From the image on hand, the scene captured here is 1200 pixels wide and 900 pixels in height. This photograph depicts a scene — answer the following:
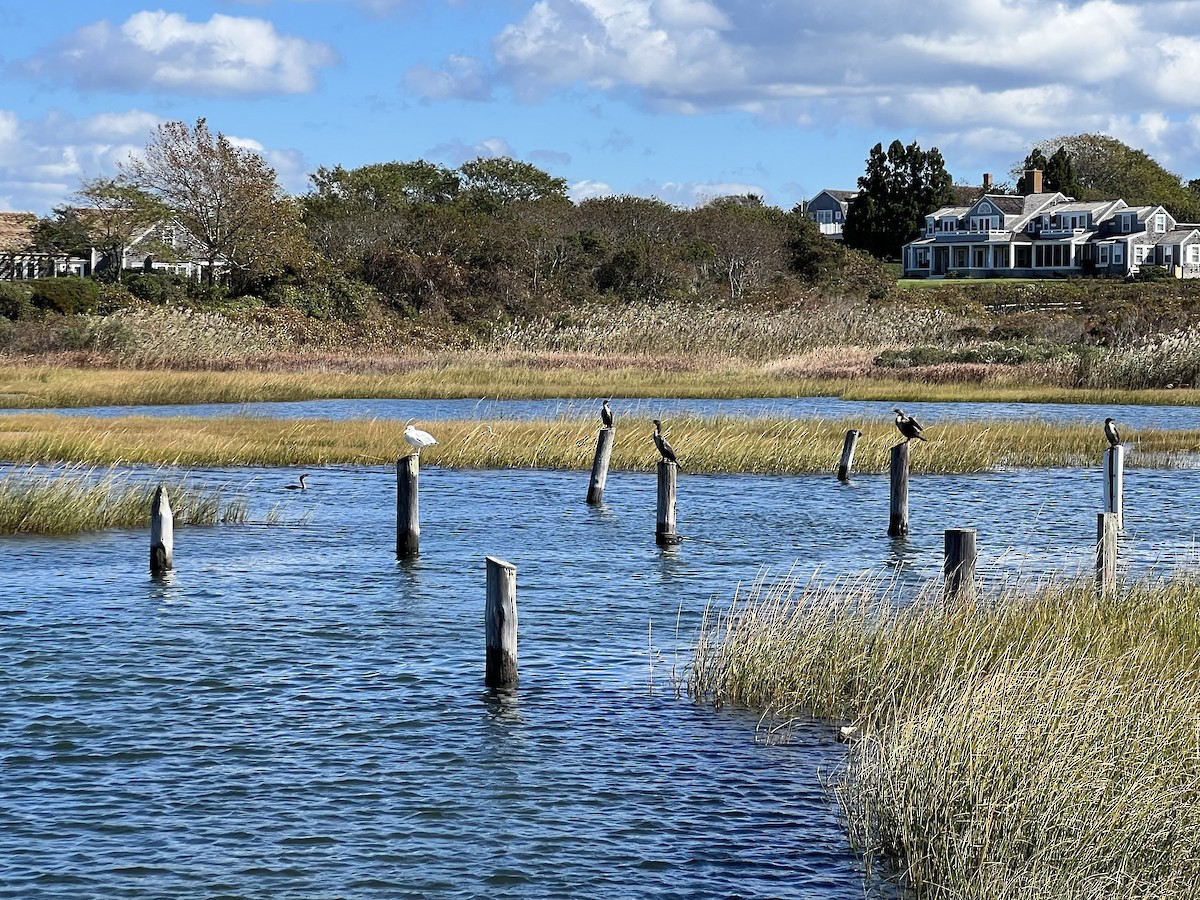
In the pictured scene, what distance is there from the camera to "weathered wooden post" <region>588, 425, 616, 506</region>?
27.2 m

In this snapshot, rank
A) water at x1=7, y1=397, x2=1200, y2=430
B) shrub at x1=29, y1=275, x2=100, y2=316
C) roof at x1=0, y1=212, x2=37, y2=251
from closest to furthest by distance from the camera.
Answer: water at x1=7, y1=397, x2=1200, y2=430
shrub at x1=29, y1=275, x2=100, y2=316
roof at x1=0, y1=212, x2=37, y2=251

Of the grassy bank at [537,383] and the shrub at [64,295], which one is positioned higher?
the shrub at [64,295]

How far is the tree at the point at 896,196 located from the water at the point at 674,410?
98908 mm

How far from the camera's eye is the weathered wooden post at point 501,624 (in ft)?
44.6

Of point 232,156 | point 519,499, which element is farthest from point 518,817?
point 232,156

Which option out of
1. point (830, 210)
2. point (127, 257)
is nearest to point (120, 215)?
point (127, 257)

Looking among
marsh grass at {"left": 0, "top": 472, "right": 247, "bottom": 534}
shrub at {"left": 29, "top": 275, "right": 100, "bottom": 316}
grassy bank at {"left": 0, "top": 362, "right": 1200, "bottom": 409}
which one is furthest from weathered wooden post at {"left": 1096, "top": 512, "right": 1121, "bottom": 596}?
shrub at {"left": 29, "top": 275, "right": 100, "bottom": 316}

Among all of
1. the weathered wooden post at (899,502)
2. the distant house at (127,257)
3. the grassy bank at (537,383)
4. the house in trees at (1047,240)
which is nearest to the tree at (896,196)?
the house in trees at (1047,240)

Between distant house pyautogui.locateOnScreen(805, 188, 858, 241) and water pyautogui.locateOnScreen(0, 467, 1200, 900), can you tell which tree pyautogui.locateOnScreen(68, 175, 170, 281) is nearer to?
water pyautogui.locateOnScreen(0, 467, 1200, 900)

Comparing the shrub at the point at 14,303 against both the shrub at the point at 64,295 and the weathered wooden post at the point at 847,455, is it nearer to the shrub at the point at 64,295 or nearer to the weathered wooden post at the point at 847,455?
the shrub at the point at 64,295

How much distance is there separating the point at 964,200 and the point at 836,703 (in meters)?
161

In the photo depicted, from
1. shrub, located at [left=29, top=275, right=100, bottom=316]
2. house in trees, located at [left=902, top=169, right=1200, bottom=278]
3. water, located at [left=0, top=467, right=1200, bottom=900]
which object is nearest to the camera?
water, located at [left=0, top=467, right=1200, bottom=900]

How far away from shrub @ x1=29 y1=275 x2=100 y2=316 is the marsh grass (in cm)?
4259

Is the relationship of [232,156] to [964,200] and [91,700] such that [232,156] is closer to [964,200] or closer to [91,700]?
[91,700]
